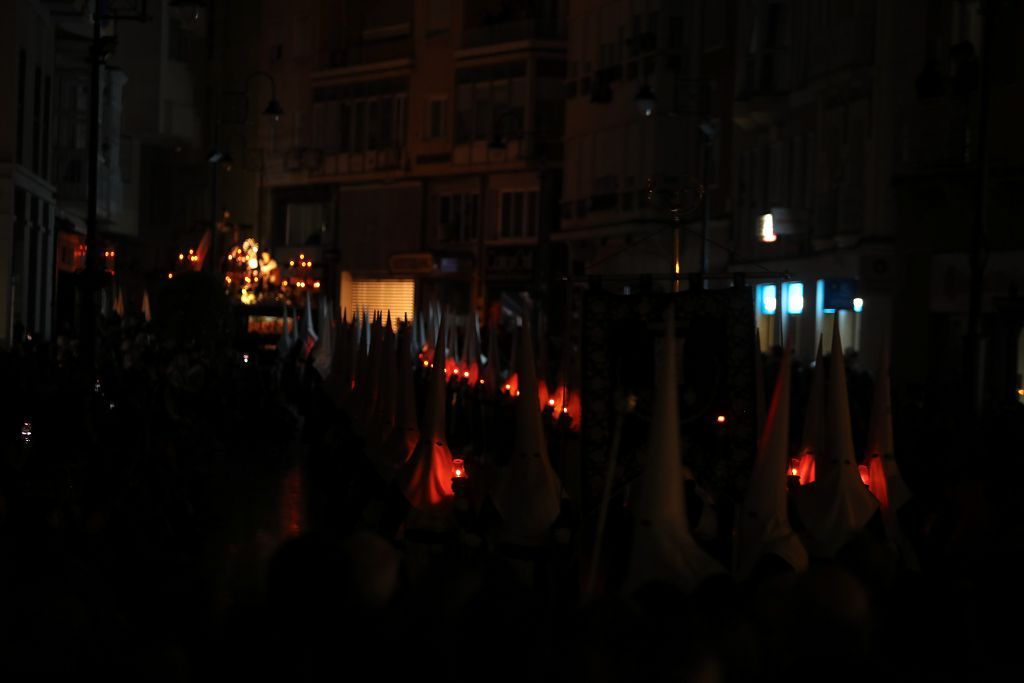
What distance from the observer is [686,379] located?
12.7 m

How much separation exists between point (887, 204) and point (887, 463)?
1952 cm

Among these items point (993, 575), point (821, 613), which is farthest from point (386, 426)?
point (821, 613)

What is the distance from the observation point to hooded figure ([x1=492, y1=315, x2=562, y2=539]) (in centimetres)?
1226

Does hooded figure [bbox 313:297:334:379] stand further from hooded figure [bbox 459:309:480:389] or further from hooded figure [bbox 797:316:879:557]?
hooded figure [bbox 797:316:879:557]

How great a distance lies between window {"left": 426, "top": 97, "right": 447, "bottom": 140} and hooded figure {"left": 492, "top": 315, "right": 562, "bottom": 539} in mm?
47190

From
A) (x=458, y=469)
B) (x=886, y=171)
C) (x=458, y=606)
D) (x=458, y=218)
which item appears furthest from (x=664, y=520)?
(x=458, y=218)

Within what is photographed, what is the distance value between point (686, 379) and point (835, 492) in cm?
130

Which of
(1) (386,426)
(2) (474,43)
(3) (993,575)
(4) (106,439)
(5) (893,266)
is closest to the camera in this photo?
(3) (993,575)

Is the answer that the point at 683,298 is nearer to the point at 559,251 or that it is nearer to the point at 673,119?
the point at 673,119

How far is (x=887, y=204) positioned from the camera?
107 feet

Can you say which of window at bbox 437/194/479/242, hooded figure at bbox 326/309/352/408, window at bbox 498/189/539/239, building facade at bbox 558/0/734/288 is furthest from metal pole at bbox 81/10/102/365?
window at bbox 437/194/479/242

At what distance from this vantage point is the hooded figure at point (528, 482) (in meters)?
12.3

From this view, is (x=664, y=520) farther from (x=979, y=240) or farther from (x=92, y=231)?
(x=92, y=231)

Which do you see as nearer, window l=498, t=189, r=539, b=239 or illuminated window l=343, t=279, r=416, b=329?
window l=498, t=189, r=539, b=239
